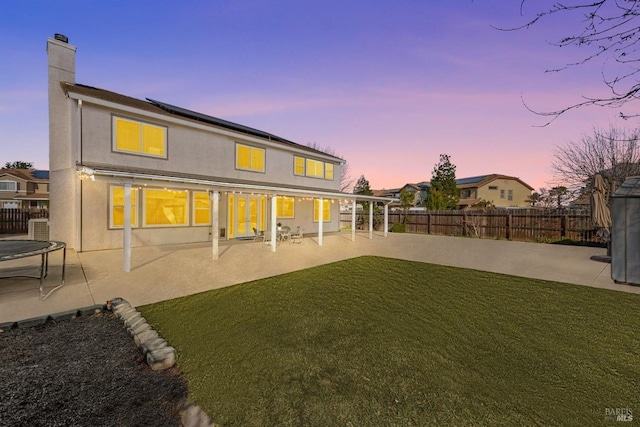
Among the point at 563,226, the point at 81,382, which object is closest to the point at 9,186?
the point at 81,382

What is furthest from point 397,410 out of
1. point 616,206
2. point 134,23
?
point 134,23

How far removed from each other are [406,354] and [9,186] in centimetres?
4811

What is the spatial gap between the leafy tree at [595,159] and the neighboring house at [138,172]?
1611 cm

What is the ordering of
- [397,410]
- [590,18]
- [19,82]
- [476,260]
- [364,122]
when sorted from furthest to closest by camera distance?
[364,122] < [19,82] < [476,260] < [590,18] < [397,410]

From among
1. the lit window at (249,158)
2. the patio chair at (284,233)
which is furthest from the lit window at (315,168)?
the patio chair at (284,233)

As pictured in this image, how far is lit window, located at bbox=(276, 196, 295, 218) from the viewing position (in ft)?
55.3

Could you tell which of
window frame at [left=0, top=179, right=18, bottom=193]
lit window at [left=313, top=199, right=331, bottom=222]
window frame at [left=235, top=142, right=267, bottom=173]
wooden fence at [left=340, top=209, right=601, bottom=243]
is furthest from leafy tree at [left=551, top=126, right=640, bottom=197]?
window frame at [left=0, top=179, right=18, bottom=193]

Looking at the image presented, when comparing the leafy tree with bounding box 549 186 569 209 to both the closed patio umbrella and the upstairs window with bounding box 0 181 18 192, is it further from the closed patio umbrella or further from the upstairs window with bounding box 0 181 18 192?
the upstairs window with bounding box 0 181 18 192

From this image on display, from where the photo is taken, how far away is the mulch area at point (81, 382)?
234cm

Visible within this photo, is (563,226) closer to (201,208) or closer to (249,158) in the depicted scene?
(249,158)

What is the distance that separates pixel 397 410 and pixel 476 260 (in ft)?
29.4

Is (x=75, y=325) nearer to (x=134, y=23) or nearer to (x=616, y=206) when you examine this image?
(x=616, y=206)

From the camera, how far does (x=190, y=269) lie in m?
7.82

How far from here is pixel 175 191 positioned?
40.3ft
